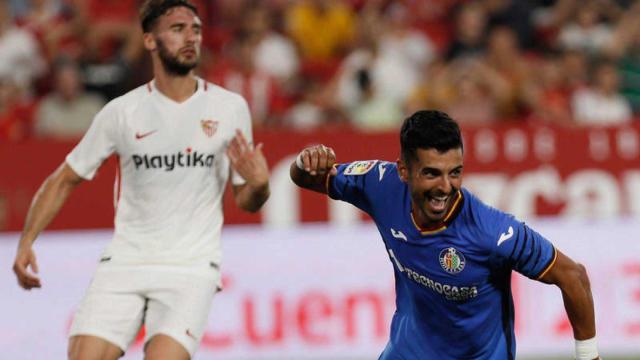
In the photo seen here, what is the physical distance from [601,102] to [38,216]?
332 inches

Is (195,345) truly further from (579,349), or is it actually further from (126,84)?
(126,84)

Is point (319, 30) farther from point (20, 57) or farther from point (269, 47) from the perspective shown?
point (20, 57)

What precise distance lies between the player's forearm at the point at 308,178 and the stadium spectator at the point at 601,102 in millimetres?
7910

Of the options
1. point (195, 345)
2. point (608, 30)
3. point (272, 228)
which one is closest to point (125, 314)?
point (195, 345)

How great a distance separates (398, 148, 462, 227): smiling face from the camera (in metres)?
5.53

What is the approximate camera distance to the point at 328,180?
6398 millimetres

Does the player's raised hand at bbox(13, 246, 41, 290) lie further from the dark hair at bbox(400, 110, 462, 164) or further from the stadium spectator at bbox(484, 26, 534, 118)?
the stadium spectator at bbox(484, 26, 534, 118)

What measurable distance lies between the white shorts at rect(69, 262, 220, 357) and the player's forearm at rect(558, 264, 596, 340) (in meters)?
2.12

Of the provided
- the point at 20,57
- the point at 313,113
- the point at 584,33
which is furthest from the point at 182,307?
the point at 584,33

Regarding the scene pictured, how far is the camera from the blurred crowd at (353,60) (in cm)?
1286

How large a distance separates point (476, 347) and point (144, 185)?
7.10 ft

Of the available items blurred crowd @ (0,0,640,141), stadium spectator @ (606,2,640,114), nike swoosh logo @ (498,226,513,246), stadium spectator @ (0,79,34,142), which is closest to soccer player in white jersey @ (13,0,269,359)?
nike swoosh logo @ (498,226,513,246)

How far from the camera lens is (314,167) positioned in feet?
20.3

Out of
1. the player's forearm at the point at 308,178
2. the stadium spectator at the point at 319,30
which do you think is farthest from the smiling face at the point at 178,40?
the stadium spectator at the point at 319,30
